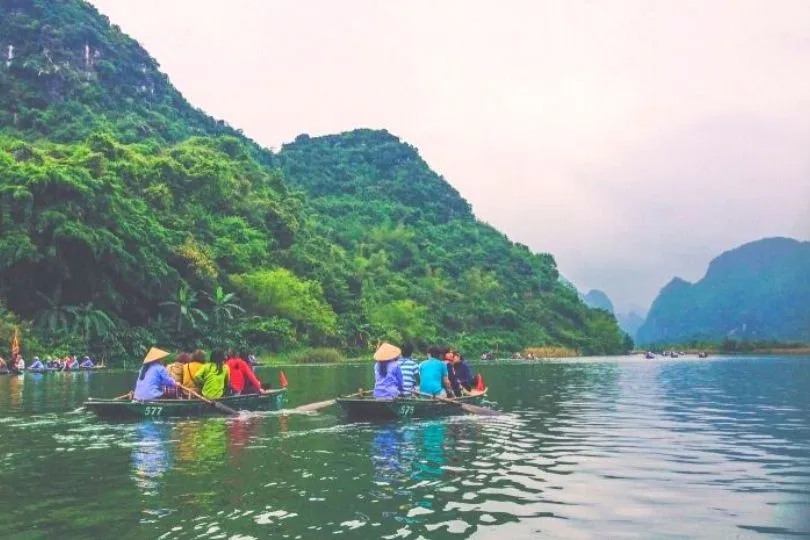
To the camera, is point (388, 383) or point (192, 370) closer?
point (388, 383)

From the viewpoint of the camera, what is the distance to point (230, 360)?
19516 mm

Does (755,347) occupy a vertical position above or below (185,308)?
below

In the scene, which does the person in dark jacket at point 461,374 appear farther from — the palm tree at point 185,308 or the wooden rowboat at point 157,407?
the palm tree at point 185,308

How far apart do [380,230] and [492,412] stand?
93092 millimetres

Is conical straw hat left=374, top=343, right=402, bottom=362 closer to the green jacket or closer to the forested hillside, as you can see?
the green jacket

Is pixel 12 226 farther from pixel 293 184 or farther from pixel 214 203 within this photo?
pixel 293 184

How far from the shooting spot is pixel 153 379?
16844 millimetres

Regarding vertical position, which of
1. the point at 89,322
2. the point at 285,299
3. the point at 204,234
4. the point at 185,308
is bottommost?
the point at 89,322

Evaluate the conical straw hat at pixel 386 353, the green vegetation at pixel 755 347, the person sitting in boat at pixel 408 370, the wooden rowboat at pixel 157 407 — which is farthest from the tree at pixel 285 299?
the green vegetation at pixel 755 347

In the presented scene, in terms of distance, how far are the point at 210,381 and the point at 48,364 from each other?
26.4 m

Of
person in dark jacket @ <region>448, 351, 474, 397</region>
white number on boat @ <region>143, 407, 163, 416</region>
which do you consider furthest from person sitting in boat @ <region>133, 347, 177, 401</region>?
person in dark jacket @ <region>448, 351, 474, 397</region>

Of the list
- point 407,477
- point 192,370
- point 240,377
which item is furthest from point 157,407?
point 407,477

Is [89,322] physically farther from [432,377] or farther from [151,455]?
[151,455]

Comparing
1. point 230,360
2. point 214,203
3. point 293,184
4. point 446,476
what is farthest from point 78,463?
point 293,184
